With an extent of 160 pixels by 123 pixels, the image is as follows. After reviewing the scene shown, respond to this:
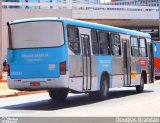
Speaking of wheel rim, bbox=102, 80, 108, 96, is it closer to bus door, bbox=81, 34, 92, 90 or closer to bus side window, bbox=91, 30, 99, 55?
bus side window, bbox=91, 30, 99, 55

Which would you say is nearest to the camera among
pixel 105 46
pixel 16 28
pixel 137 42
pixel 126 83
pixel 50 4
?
pixel 16 28

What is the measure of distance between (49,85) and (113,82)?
5.15m

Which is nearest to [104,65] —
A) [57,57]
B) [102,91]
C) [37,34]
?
[102,91]

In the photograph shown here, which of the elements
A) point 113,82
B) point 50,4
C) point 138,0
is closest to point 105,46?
point 113,82

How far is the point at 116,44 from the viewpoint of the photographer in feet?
73.8

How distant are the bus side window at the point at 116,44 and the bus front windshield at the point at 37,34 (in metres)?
4.86

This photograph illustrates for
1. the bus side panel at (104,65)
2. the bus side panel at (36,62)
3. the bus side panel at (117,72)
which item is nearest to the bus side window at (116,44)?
the bus side panel at (117,72)

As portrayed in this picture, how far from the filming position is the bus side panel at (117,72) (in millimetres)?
22056

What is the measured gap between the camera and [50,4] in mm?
64125

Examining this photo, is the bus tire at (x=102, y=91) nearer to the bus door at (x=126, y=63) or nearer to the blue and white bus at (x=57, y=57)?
the blue and white bus at (x=57, y=57)

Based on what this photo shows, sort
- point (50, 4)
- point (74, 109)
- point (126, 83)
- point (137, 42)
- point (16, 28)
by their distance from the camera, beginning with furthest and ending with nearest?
point (50, 4) < point (137, 42) < point (126, 83) < point (16, 28) < point (74, 109)

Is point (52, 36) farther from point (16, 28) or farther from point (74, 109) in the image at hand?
point (74, 109)

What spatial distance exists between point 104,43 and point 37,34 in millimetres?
4080

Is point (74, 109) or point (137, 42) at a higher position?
point (137, 42)
